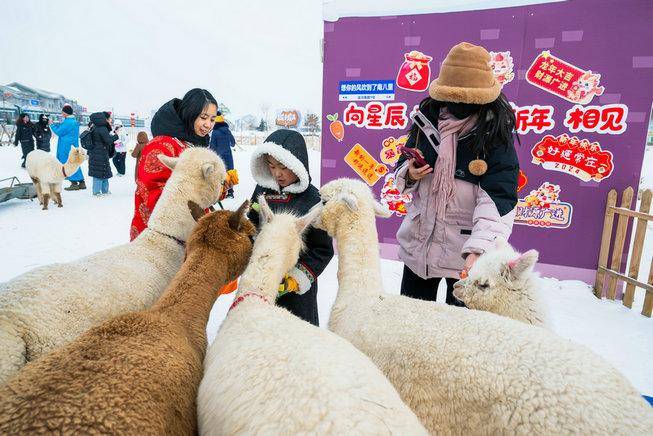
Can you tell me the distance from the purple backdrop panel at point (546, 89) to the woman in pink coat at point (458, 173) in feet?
10.4

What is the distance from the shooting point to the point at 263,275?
1672 mm

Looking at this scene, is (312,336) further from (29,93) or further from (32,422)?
(29,93)

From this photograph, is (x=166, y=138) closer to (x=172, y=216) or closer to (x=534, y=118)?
(x=172, y=216)

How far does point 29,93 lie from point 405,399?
2510 inches

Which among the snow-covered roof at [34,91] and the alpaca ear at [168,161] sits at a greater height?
the snow-covered roof at [34,91]

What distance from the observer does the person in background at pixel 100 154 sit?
8969 mm

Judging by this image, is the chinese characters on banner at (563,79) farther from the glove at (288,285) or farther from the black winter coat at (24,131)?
the black winter coat at (24,131)

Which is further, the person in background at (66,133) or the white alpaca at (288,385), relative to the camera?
the person in background at (66,133)

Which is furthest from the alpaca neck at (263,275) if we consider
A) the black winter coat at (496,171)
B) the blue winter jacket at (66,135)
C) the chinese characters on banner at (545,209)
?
the blue winter jacket at (66,135)

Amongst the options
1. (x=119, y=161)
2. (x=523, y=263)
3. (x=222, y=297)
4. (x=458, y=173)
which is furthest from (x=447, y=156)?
(x=119, y=161)

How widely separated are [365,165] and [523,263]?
4.05 m

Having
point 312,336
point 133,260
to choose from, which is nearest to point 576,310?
point 312,336

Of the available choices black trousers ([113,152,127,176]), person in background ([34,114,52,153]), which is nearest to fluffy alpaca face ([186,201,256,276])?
black trousers ([113,152,127,176])

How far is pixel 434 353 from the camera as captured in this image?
1.23 meters
